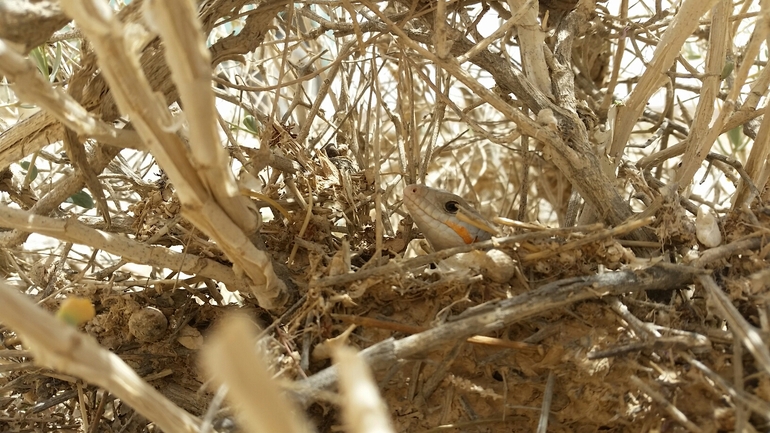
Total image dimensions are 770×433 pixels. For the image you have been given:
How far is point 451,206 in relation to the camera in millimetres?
1892

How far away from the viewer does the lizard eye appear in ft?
6.17

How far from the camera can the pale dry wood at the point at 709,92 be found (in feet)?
5.44

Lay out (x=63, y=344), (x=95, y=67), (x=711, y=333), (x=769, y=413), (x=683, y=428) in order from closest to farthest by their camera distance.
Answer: (x=63, y=344), (x=769, y=413), (x=683, y=428), (x=711, y=333), (x=95, y=67)

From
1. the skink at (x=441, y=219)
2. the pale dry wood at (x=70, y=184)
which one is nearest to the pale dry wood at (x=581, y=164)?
the skink at (x=441, y=219)

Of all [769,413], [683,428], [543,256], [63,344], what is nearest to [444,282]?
[543,256]

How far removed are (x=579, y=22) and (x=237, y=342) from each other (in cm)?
168

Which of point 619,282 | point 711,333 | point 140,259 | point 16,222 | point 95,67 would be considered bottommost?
point 711,333

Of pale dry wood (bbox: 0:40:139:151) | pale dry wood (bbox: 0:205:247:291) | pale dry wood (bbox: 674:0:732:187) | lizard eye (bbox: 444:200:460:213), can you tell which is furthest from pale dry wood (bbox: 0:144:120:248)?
pale dry wood (bbox: 674:0:732:187)

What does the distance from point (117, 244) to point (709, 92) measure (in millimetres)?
1518

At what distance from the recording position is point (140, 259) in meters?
1.43

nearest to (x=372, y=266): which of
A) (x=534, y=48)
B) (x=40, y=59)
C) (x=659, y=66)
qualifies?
(x=534, y=48)

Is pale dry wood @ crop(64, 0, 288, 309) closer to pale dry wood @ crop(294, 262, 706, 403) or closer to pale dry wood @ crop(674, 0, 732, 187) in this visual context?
pale dry wood @ crop(294, 262, 706, 403)

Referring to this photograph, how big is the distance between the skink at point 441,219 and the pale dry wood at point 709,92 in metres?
0.55

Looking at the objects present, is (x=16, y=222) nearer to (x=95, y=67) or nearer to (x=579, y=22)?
(x=95, y=67)
